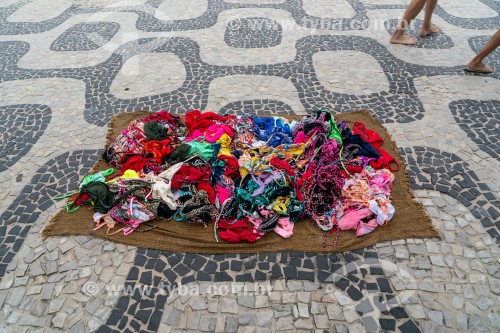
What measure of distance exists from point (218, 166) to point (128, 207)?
1125 millimetres

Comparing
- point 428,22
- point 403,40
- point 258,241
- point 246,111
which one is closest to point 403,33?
point 403,40

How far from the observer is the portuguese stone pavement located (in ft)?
10.2

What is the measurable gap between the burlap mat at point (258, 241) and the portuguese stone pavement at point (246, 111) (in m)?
0.09

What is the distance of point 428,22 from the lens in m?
6.95

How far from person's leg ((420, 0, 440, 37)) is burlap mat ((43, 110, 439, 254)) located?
4742 mm

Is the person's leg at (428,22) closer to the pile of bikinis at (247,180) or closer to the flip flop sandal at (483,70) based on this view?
the flip flop sandal at (483,70)

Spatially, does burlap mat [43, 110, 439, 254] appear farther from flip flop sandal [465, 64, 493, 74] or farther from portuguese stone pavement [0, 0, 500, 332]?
flip flop sandal [465, 64, 493, 74]

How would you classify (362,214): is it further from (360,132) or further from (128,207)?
(128,207)

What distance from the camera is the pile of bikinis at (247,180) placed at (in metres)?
3.71

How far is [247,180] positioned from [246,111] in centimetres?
172

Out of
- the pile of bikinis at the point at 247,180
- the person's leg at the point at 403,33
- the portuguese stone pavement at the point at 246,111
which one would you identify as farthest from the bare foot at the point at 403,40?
the pile of bikinis at the point at 247,180

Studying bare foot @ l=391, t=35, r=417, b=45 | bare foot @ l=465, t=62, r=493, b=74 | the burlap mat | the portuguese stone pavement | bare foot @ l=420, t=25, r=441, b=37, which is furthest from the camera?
bare foot @ l=420, t=25, r=441, b=37

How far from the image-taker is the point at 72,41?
7.46m

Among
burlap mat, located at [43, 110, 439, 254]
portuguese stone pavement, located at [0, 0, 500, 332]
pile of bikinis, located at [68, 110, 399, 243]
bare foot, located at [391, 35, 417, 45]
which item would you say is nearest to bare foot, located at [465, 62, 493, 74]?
portuguese stone pavement, located at [0, 0, 500, 332]
